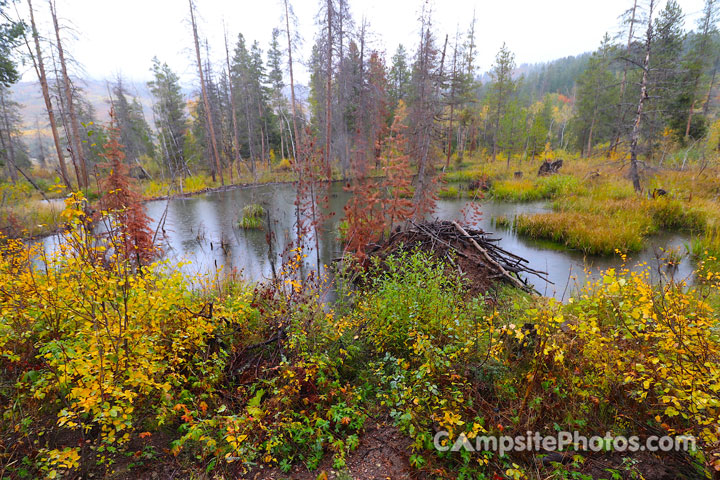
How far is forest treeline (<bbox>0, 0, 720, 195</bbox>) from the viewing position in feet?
48.7

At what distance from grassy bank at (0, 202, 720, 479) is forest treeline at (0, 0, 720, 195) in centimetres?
603

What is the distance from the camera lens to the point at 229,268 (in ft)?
28.6

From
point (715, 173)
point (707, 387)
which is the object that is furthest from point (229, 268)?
point (715, 173)

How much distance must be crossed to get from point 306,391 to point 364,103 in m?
23.4

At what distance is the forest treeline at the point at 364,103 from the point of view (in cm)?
1484

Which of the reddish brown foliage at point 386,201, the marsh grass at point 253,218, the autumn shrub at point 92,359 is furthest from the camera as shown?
the marsh grass at point 253,218

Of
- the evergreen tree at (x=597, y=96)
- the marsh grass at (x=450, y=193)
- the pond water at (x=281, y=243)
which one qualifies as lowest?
the pond water at (x=281, y=243)

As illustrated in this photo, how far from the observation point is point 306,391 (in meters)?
3.09

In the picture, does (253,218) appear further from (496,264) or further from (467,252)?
(496,264)

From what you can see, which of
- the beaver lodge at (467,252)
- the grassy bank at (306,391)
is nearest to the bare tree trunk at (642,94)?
the beaver lodge at (467,252)

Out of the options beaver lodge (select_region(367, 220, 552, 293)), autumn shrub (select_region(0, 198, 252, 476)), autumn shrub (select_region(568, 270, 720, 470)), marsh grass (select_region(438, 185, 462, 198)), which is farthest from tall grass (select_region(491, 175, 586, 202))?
autumn shrub (select_region(0, 198, 252, 476))

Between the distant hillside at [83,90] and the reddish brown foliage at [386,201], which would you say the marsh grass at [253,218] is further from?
the distant hillside at [83,90]

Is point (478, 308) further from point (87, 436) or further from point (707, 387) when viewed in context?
point (87, 436)

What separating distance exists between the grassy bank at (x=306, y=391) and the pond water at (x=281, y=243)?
198cm
